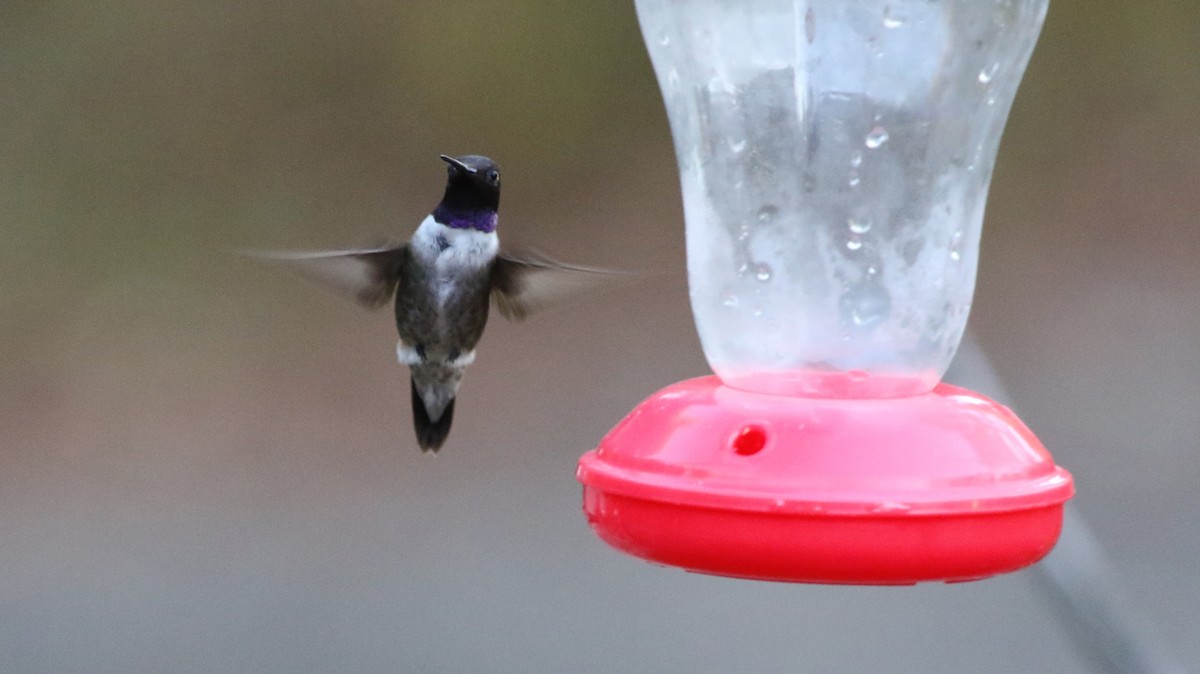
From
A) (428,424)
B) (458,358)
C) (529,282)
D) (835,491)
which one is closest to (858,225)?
(835,491)

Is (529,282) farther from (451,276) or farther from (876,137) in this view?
(876,137)

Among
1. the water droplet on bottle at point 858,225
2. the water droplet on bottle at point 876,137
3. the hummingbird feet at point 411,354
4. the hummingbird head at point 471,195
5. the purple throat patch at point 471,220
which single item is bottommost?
the hummingbird feet at point 411,354

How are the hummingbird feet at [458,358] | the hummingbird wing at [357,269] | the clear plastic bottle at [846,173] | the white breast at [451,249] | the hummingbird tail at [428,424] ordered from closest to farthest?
the clear plastic bottle at [846,173], the hummingbird wing at [357,269], the white breast at [451,249], the hummingbird feet at [458,358], the hummingbird tail at [428,424]

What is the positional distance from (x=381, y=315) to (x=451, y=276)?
3902 millimetres

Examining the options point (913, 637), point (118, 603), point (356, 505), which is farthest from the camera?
point (356, 505)

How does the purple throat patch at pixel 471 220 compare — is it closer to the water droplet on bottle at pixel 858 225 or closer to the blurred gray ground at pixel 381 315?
the water droplet on bottle at pixel 858 225

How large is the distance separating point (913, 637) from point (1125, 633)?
2436 mm

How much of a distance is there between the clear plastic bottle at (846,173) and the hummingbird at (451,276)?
47 centimetres

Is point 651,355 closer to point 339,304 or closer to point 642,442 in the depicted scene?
point 339,304

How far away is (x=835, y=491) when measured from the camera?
149 centimetres

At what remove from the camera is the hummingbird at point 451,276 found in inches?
101

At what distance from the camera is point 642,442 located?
1647mm

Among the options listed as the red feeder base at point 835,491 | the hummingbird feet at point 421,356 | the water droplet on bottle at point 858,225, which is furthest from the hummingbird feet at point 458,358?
the red feeder base at point 835,491

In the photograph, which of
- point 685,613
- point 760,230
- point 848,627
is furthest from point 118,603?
point 760,230
